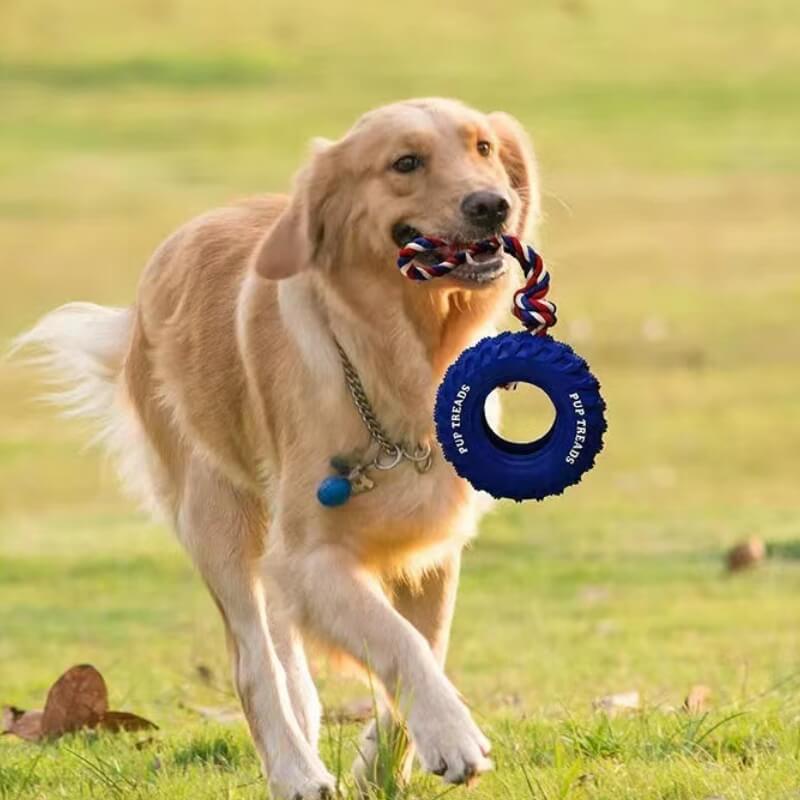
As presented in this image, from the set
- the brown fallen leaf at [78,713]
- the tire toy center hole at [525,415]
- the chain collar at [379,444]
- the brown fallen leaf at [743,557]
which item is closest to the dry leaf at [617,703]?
the chain collar at [379,444]

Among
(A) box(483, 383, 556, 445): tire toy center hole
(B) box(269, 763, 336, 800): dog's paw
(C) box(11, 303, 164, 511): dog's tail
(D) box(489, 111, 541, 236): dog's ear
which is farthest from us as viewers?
(A) box(483, 383, 556, 445): tire toy center hole

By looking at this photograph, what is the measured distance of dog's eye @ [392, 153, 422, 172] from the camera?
214 inches

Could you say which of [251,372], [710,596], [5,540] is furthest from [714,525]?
[251,372]

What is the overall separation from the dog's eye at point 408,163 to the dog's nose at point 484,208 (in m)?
0.19

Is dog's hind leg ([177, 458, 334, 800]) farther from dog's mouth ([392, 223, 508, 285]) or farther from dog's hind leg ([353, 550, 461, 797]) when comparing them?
dog's mouth ([392, 223, 508, 285])

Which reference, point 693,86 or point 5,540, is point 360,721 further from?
point 693,86

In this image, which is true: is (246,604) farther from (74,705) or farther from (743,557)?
(743,557)

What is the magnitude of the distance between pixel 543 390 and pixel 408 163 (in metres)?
0.64

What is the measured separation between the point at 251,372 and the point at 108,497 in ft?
30.0

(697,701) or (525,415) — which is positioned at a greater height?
(697,701)

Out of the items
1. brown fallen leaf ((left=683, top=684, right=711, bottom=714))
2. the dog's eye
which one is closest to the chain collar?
the dog's eye

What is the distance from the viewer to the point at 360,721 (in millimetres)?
6727

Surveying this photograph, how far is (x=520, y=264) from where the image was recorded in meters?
5.47

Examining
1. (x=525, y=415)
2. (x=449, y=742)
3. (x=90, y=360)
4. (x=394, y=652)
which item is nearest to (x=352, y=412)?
(x=394, y=652)
